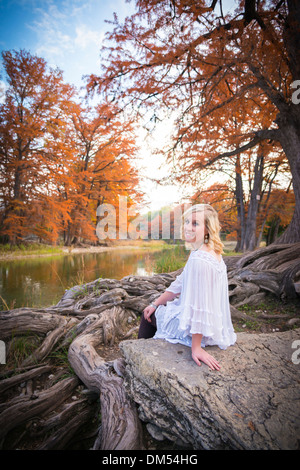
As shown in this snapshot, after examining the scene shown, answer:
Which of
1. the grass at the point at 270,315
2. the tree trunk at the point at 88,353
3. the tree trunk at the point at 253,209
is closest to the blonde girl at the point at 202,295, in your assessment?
the tree trunk at the point at 88,353

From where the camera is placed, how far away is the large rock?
1.09 meters

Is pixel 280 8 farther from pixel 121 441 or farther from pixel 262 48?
pixel 121 441

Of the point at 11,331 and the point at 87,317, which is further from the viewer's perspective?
the point at 87,317

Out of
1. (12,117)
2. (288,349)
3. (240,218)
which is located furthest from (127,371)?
(12,117)

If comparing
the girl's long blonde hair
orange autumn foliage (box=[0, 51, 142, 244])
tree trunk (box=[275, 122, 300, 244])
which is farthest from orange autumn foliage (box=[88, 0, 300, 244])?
orange autumn foliage (box=[0, 51, 142, 244])

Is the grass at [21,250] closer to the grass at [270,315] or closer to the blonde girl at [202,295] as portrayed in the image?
the grass at [270,315]

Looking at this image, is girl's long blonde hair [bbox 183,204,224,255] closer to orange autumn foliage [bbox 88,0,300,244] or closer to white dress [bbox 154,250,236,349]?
white dress [bbox 154,250,236,349]

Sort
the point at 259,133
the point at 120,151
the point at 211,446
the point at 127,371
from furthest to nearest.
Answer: the point at 120,151 < the point at 259,133 < the point at 127,371 < the point at 211,446

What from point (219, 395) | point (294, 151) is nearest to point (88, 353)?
point (219, 395)

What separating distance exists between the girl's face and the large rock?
79 centimetres

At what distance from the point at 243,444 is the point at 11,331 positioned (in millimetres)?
2466

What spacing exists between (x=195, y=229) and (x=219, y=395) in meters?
0.98

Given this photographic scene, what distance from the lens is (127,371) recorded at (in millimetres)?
1613

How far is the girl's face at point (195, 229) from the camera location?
1551 millimetres
